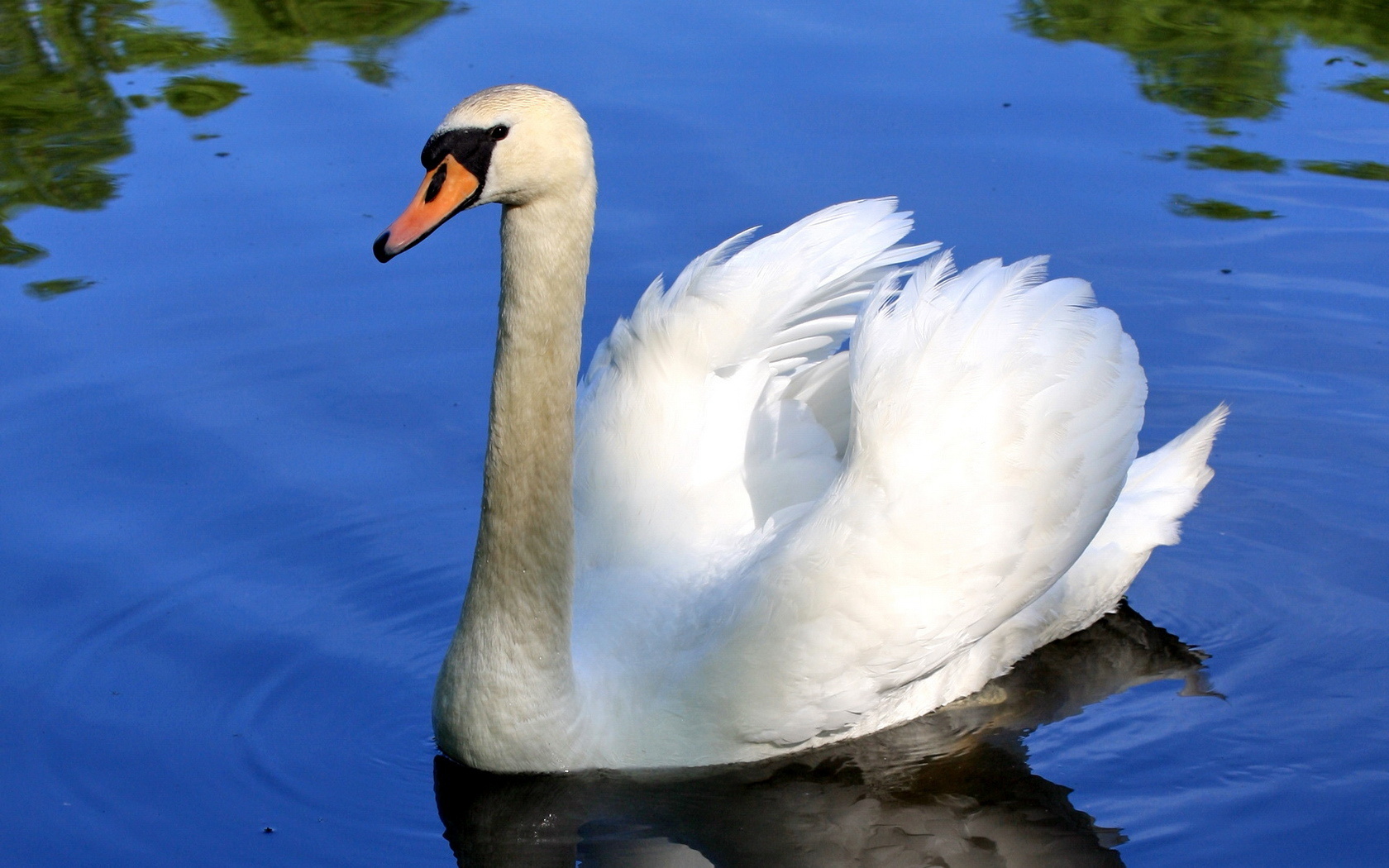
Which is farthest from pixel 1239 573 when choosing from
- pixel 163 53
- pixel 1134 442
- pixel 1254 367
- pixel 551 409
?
pixel 163 53

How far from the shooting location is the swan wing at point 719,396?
520cm

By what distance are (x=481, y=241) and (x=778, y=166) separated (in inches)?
59.8

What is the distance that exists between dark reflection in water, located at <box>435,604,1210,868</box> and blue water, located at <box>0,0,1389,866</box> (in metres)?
0.01

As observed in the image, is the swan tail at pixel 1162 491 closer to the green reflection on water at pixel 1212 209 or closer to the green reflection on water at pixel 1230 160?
the green reflection on water at pixel 1212 209

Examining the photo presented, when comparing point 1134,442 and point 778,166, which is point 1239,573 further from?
point 778,166

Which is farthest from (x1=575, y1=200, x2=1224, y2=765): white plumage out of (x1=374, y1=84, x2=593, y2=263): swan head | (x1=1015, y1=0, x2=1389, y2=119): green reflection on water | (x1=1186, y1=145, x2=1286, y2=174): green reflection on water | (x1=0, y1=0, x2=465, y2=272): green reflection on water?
(x1=1015, y1=0, x2=1389, y2=119): green reflection on water

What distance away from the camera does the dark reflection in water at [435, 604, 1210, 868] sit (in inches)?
177

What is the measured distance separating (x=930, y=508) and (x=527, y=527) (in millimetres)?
1080

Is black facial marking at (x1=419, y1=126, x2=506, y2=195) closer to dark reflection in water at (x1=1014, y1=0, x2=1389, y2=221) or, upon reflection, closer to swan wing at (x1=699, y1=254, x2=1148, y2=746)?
swan wing at (x1=699, y1=254, x2=1148, y2=746)

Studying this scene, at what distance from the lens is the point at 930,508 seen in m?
4.64

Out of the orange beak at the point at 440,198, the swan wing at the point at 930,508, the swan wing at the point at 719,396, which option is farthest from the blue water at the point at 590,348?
the orange beak at the point at 440,198

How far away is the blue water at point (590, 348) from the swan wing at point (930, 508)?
1.29 feet

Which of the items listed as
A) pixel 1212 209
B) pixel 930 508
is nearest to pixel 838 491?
pixel 930 508

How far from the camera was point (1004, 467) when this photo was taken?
477 cm
